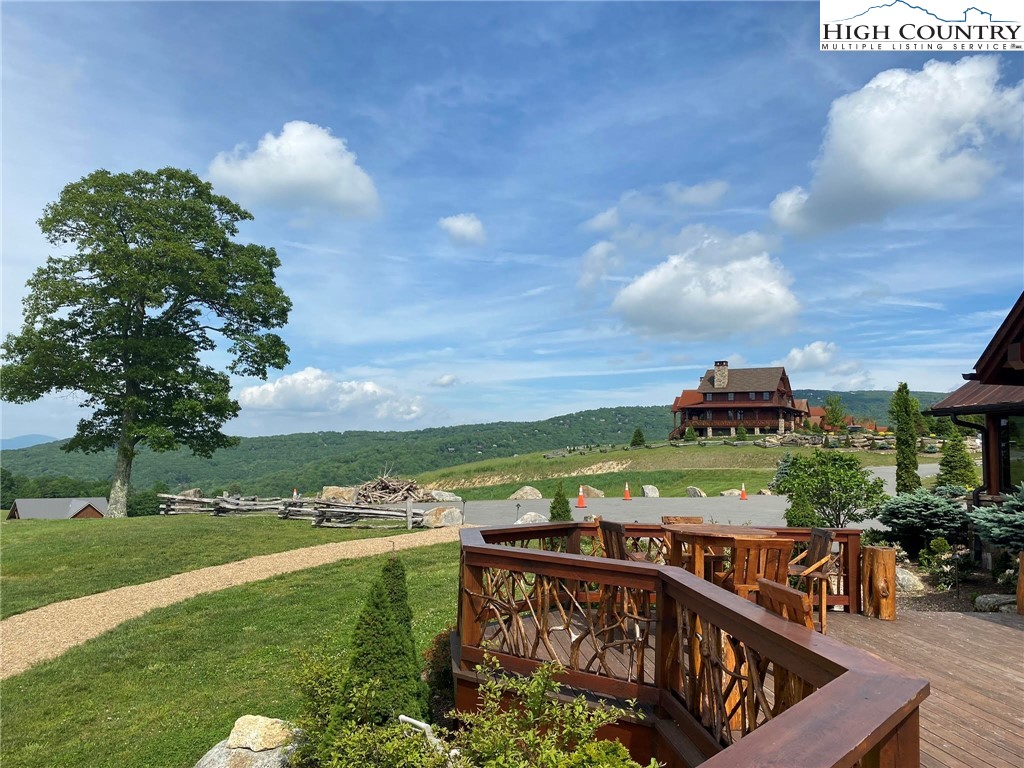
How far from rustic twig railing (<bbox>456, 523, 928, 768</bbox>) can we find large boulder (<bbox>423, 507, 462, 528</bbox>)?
14853mm

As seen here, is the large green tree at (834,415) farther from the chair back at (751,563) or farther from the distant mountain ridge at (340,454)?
the chair back at (751,563)

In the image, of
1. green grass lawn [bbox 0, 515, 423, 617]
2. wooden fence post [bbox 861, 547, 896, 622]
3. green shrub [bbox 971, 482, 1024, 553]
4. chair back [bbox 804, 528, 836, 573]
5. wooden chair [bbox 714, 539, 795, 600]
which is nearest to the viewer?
wooden chair [bbox 714, 539, 795, 600]

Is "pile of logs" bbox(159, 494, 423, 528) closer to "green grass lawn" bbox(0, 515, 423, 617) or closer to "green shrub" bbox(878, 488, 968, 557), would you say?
"green grass lawn" bbox(0, 515, 423, 617)

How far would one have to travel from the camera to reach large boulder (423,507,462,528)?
21.4m

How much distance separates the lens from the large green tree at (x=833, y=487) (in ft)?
44.6

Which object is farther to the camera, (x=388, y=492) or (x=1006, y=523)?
(x=388, y=492)

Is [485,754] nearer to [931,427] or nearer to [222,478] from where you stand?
[931,427]

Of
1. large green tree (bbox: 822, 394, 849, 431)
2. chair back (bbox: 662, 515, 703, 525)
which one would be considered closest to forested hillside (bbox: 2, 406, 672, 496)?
large green tree (bbox: 822, 394, 849, 431)

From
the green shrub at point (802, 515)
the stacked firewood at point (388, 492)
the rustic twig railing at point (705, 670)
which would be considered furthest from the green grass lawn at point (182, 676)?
the stacked firewood at point (388, 492)

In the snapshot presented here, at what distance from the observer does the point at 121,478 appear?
2348 centimetres

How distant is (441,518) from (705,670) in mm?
18685

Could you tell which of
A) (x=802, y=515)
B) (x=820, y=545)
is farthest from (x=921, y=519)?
(x=820, y=545)

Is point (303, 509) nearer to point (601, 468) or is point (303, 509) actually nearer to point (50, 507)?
point (50, 507)

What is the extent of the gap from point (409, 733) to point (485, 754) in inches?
46.6
